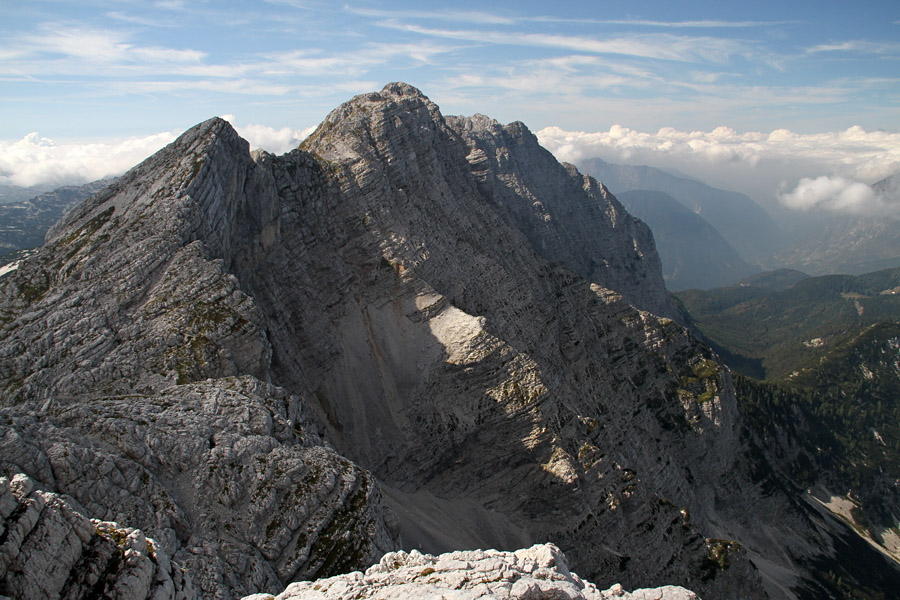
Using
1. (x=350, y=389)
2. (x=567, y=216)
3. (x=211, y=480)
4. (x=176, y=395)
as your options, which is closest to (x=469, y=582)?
(x=211, y=480)

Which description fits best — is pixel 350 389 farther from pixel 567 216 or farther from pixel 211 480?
pixel 567 216

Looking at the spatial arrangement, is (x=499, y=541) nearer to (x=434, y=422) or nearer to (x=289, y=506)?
(x=434, y=422)

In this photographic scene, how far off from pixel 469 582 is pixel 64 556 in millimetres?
12501

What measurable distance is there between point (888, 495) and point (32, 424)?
678ft

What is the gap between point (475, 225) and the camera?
265 feet

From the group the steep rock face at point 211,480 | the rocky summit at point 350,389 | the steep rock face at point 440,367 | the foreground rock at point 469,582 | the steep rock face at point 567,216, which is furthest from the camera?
the steep rock face at point 567,216

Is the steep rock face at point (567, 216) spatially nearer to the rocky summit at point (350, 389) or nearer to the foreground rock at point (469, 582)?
the rocky summit at point (350, 389)

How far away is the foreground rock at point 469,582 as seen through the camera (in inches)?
673

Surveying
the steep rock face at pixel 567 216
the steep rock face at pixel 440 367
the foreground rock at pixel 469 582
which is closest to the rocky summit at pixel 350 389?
the steep rock face at pixel 440 367

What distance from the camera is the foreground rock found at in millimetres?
17094

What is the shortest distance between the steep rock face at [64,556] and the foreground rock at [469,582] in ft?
13.9

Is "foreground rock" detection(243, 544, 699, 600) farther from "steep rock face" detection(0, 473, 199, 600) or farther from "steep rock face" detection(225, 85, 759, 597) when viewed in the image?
"steep rock face" detection(225, 85, 759, 597)

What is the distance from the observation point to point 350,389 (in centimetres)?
5766

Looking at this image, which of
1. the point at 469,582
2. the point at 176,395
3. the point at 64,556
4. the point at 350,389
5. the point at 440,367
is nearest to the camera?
the point at 64,556
